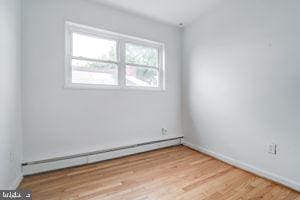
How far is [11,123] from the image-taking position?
161 cm

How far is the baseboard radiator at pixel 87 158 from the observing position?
2.01 meters

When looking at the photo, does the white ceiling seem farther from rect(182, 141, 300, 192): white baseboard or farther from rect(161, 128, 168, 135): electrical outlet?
rect(182, 141, 300, 192): white baseboard

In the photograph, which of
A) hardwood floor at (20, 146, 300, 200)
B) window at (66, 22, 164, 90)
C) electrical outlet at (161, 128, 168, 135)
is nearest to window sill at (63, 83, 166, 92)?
window at (66, 22, 164, 90)

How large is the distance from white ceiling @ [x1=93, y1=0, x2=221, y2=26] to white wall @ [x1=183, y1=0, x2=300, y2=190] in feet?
0.68

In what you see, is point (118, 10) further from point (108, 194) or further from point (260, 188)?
point (260, 188)

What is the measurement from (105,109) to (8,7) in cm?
163

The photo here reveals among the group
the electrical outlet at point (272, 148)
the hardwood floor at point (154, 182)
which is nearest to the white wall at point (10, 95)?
the hardwood floor at point (154, 182)

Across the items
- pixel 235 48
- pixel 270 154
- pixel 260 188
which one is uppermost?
pixel 235 48

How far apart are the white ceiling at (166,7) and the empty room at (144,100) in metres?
0.02

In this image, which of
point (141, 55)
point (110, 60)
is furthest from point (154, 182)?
point (141, 55)

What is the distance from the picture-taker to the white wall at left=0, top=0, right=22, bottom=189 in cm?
142

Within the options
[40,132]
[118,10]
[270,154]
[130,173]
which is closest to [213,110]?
[270,154]

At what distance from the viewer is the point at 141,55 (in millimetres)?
2982

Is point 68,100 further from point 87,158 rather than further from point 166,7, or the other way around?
point 166,7
